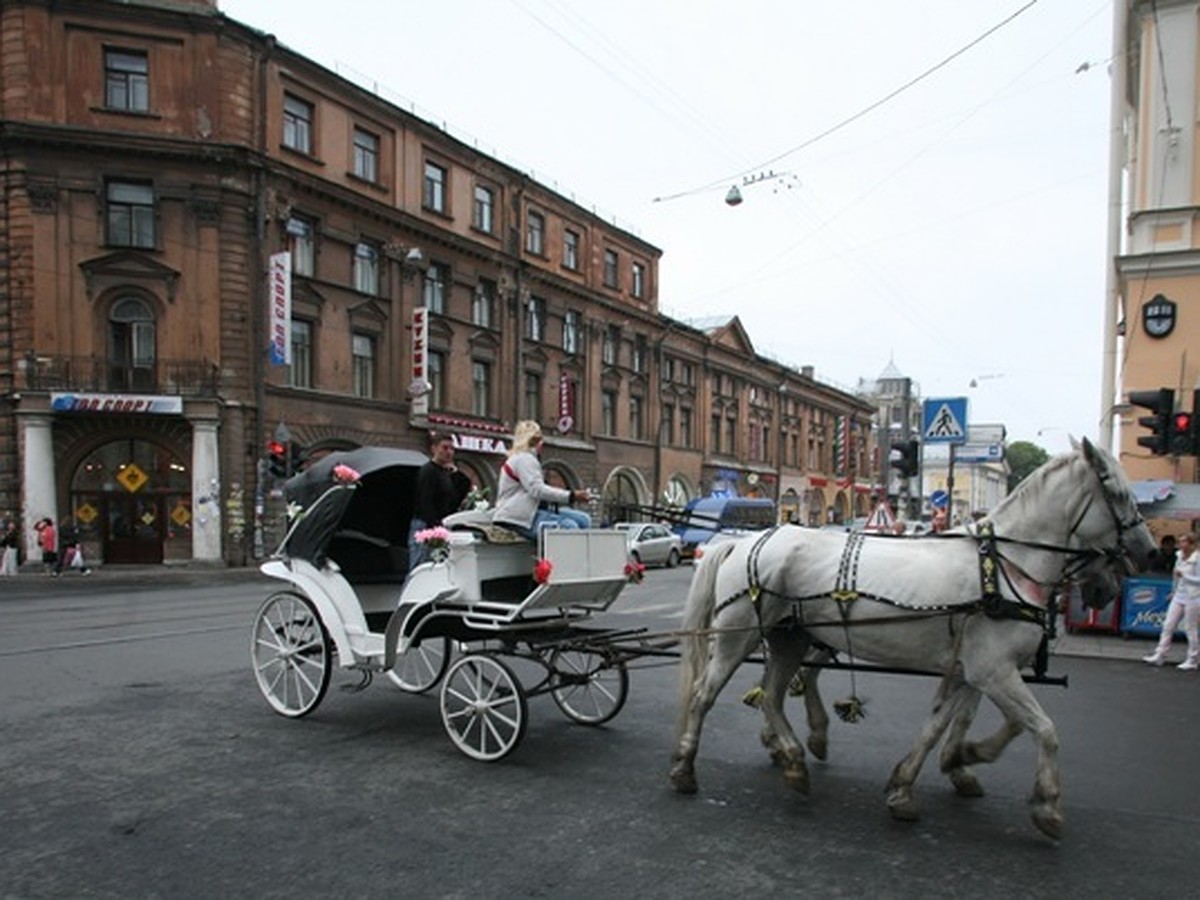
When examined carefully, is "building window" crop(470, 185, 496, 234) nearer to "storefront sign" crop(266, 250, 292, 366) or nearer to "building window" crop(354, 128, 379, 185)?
"building window" crop(354, 128, 379, 185)

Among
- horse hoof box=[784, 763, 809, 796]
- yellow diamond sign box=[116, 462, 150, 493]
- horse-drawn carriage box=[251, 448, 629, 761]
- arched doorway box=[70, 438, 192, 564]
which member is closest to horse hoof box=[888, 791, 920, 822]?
horse hoof box=[784, 763, 809, 796]

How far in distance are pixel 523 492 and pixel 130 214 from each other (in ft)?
78.6

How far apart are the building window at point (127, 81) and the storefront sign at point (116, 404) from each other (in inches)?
323

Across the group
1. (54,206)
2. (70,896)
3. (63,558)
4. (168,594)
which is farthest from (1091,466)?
(54,206)

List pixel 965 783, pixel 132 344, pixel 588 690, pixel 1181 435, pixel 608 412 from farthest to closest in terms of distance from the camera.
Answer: pixel 608 412
pixel 132 344
pixel 1181 435
pixel 588 690
pixel 965 783

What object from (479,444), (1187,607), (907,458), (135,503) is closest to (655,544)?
(479,444)

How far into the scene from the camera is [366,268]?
1230 inches

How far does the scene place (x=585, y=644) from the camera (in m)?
6.29

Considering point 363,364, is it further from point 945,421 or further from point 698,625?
point 698,625

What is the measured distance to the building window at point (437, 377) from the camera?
3356 centimetres

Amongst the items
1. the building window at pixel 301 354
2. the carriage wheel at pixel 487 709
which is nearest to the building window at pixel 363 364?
the building window at pixel 301 354

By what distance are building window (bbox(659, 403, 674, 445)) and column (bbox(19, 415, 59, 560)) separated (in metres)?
30.0

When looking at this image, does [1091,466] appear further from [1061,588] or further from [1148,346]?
[1148,346]

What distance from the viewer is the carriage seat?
21.9ft
